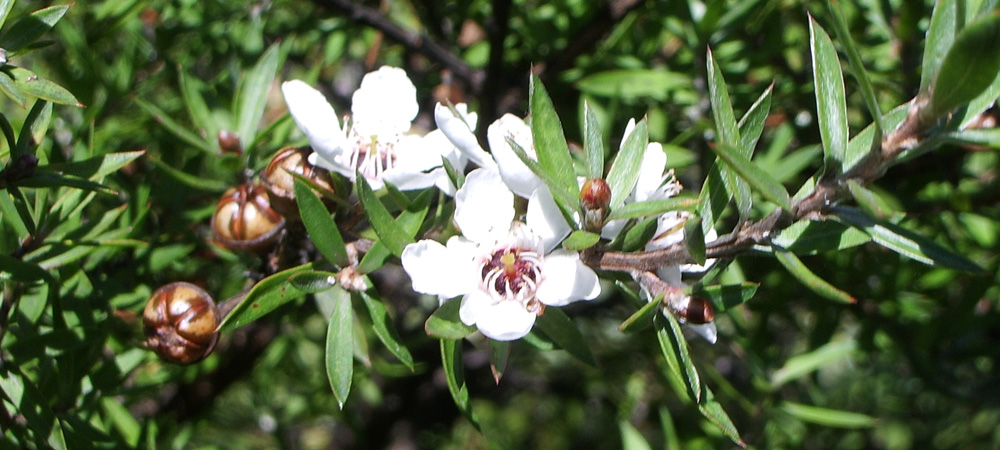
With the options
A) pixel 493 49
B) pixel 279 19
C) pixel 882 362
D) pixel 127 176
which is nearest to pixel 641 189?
pixel 493 49

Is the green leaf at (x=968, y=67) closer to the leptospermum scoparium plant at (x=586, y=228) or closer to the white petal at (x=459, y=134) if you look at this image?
the leptospermum scoparium plant at (x=586, y=228)

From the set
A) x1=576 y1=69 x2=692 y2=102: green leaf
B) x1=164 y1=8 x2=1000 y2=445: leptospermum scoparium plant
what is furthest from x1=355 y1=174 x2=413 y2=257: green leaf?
x1=576 y1=69 x2=692 y2=102: green leaf

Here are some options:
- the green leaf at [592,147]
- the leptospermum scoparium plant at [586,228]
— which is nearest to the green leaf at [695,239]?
the leptospermum scoparium plant at [586,228]

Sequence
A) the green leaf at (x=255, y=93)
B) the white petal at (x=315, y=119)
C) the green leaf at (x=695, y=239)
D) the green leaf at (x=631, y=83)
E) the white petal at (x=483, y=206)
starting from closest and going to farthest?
1. the green leaf at (x=695, y=239)
2. the white petal at (x=483, y=206)
3. the white petal at (x=315, y=119)
4. the green leaf at (x=255, y=93)
5. the green leaf at (x=631, y=83)

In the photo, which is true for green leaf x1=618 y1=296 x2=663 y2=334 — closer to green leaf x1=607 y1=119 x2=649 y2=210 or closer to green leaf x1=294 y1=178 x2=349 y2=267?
green leaf x1=607 y1=119 x2=649 y2=210

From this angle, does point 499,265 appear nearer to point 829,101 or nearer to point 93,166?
point 829,101

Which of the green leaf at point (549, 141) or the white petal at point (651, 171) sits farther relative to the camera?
the white petal at point (651, 171)
